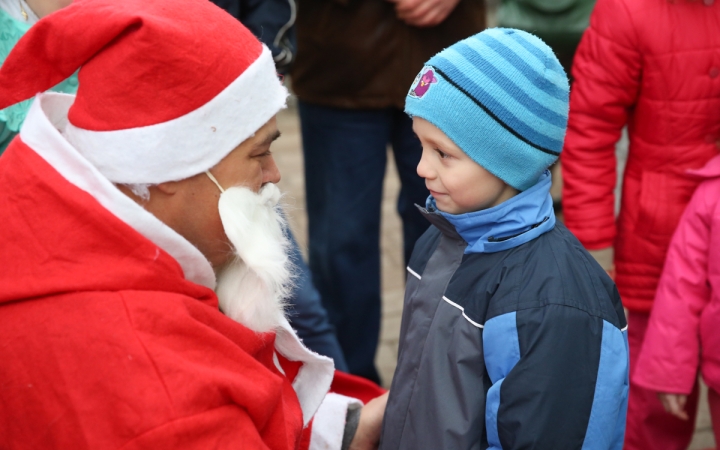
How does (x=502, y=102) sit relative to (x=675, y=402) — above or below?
above

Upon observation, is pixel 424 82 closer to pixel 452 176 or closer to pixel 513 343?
pixel 452 176

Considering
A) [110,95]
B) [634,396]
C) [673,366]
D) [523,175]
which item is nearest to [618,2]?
[523,175]

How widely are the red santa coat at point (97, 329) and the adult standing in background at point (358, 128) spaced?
1595 millimetres

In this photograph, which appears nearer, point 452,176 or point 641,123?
point 452,176

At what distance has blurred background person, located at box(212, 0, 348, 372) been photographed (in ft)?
8.63

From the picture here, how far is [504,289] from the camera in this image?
1654mm

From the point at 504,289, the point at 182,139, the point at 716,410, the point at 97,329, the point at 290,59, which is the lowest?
the point at 716,410

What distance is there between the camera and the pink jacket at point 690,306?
2.20 m

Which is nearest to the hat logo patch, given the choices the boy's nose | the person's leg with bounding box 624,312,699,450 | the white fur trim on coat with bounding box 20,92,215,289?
the boy's nose

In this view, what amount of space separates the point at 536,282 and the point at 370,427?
27.1 inches

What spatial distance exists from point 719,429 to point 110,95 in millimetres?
1973

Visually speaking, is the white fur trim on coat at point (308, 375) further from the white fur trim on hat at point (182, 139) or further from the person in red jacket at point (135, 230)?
the white fur trim on hat at point (182, 139)

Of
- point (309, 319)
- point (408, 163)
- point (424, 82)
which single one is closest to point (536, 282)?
point (424, 82)

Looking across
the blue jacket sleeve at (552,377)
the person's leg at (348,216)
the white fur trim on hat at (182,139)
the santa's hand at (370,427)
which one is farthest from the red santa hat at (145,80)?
A: the person's leg at (348,216)
